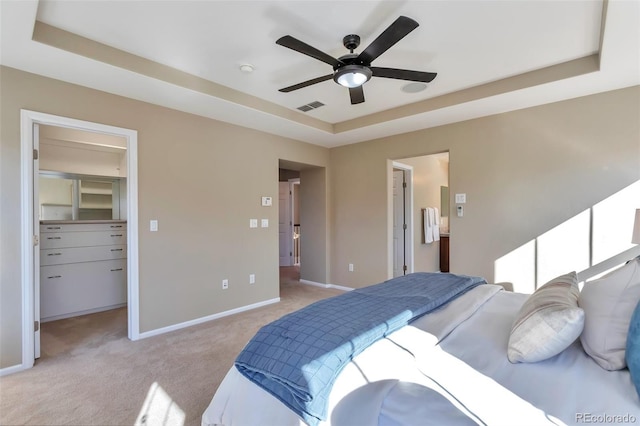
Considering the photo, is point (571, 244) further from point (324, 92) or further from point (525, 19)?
point (324, 92)

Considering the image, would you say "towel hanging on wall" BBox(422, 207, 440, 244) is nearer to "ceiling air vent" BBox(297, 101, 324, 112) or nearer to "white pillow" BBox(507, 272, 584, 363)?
"ceiling air vent" BBox(297, 101, 324, 112)

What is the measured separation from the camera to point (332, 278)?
5.16 meters

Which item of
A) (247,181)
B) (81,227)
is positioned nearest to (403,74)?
(247,181)

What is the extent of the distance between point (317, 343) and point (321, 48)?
219cm

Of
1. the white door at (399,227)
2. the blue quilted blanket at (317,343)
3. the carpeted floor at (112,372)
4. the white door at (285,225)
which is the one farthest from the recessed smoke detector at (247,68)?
the white door at (285,225)

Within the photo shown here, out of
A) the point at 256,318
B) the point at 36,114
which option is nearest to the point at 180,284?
the point at 256,318

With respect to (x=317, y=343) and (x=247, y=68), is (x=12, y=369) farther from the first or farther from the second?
(x=247, y=68)

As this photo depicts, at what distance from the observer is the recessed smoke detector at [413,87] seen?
3028mm

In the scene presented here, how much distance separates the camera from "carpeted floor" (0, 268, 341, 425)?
1909 millimetres

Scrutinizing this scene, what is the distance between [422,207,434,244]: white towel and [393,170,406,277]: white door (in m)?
0.48

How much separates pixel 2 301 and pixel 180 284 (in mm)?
1371

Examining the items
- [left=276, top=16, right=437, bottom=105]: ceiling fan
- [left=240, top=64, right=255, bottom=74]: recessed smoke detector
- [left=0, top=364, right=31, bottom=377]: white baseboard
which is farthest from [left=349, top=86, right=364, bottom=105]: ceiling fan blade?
[left=0, top=364, right=31, bottom=377]: white baseboard

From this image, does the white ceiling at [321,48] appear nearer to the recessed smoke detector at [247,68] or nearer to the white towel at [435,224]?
the recessed smoke detector at [247,68]

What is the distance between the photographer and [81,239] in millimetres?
3768
